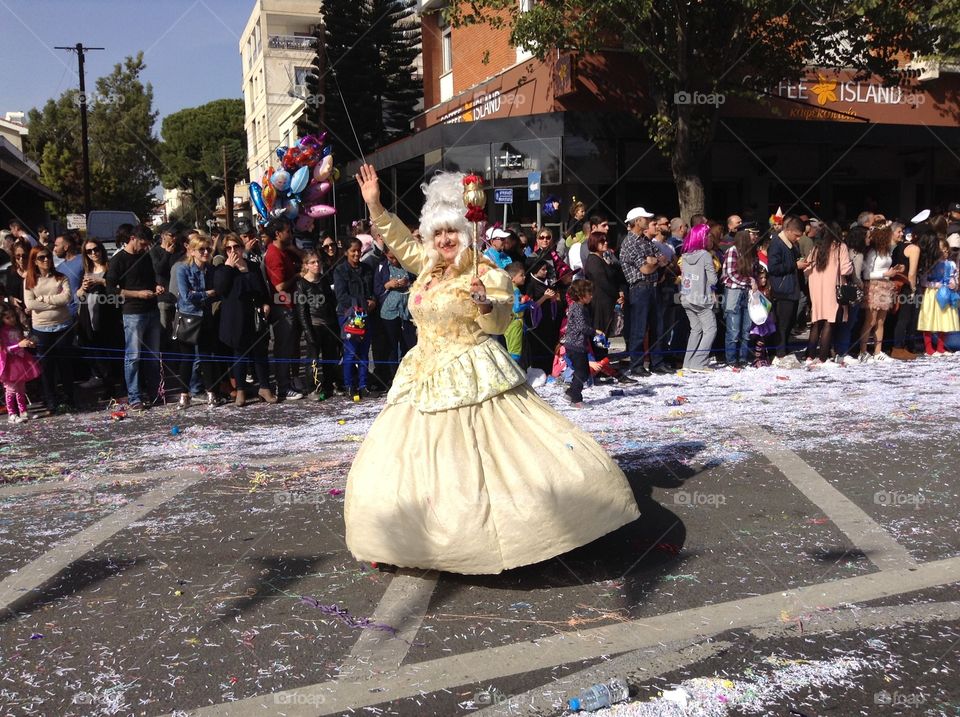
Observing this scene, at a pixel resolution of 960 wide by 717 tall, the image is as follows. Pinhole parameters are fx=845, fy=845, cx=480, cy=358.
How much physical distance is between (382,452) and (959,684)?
2613 millimetres

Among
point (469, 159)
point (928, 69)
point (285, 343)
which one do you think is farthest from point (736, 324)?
point (928, 69)

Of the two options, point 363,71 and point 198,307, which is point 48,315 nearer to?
point 198,307

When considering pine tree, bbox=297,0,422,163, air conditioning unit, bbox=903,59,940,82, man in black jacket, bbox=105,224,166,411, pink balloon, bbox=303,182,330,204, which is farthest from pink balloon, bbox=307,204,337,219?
pine tree, bbox=297,0,422,163

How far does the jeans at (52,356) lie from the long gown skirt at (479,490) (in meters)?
5.98

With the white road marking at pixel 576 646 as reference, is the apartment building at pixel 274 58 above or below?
above

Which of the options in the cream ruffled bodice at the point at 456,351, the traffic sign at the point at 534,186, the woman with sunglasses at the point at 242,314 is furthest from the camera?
the traffic sign at the point at 534,186

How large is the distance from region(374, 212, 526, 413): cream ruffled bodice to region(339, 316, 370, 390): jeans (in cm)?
489

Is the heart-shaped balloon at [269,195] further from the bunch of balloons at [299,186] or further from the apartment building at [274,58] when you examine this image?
the apartment building at [274,58]

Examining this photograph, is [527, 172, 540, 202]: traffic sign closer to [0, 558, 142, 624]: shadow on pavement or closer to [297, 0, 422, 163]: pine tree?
[0, 558, 142, 624]: shadow on pavement

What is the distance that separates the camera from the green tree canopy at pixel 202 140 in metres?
64.4

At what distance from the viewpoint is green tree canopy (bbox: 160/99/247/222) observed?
64438 millimetres

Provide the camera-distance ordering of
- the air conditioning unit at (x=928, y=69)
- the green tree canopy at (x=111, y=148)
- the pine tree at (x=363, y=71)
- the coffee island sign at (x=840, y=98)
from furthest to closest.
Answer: the green tree canopy at (x=111, y=148)
the pine tree at (x=363, y=71)
the air conditioning unit at (x=928, y=69)
the coffee island sign at (x=840, y=98)

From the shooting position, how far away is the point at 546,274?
9.90 m

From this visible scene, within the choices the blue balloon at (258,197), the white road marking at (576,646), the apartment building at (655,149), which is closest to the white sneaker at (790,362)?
the white road marking at (576,646)
